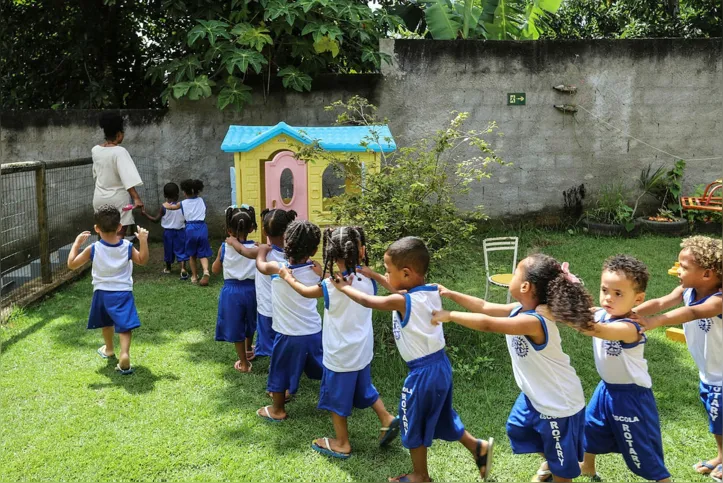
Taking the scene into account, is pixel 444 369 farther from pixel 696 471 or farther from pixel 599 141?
pixel 599 141

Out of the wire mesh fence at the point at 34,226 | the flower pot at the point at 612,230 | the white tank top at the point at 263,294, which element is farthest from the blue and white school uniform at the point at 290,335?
the flower pot at the point at 612,230

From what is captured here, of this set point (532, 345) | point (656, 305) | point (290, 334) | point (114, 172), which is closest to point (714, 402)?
point (656, 305)

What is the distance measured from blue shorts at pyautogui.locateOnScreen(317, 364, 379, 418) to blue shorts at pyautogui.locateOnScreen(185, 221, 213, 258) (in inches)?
154

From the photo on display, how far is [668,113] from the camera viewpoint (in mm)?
9102

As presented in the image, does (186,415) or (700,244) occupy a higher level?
(700,244)

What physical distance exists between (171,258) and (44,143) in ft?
9.22

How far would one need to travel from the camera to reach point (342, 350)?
11.5ft

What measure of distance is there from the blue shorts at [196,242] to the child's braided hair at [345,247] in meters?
4.05

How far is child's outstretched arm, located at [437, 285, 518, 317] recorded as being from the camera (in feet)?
9.66

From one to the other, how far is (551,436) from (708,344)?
0.93 m

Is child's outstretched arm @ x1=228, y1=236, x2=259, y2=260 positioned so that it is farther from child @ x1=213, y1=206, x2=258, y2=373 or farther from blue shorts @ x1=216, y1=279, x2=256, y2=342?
blue shorts @ x1=216, y1=279, x2=256, y2=342

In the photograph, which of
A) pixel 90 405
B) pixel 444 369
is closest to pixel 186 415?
pixel 90 405

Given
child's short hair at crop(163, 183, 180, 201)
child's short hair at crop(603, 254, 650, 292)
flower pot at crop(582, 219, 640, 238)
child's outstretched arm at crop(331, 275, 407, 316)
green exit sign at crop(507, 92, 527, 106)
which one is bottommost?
flower pot at crop(582, 219, 640, 238)

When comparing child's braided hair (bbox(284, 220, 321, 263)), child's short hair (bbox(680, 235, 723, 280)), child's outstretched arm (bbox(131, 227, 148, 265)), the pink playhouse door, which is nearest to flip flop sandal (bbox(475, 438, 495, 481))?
child's short hair (bbox(680, 235, 723, 280))
